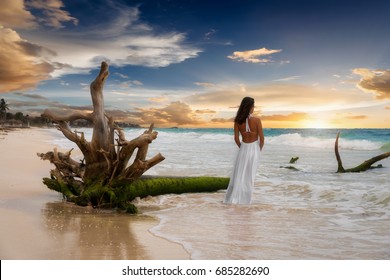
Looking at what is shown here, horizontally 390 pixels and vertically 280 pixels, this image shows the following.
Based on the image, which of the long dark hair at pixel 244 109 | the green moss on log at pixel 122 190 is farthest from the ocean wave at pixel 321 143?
the long dark hair at pixel 244 109

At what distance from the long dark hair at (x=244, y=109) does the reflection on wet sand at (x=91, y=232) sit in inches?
113

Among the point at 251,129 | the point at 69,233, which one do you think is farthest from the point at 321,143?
the point at 69,233

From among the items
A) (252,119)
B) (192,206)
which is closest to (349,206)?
(252,119)

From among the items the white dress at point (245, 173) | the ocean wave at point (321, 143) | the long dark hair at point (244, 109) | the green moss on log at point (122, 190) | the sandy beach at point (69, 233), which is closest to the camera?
the sandy beach at point (69, 233)

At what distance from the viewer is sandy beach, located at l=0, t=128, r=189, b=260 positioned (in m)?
5.28

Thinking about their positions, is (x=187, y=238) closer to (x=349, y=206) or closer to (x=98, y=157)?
(x=98, y=157)

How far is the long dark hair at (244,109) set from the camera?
904cm

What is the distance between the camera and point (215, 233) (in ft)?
21.3

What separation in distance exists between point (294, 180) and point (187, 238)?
7224mm

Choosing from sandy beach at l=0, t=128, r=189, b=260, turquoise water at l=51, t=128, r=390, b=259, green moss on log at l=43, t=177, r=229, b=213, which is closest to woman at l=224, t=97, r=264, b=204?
turquoise water at l=51, t=128, r=390, b=259

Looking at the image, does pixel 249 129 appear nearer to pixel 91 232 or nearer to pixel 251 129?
pixel 251 129

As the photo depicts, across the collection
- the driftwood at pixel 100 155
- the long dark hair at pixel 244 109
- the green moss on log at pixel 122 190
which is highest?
the long dark hair at pixel 244 109

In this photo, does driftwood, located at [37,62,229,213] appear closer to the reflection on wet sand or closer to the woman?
the reflection on wet sand

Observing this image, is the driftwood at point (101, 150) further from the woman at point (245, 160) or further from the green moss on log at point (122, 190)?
the woman at point (245, 160)
